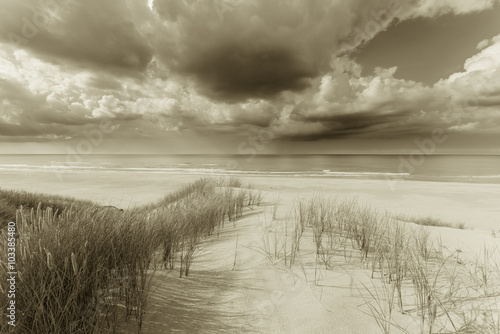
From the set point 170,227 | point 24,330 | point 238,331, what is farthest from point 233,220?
point 24,330

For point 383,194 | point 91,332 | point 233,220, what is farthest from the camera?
point 383,194

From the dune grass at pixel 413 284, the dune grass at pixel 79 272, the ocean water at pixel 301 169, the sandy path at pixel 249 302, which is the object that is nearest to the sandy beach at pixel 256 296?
the sandy path at pixel 249 302

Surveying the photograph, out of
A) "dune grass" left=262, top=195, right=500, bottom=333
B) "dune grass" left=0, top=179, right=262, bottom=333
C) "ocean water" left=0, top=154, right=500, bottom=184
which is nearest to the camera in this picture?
"dune grass" left=0, top=179, right=262, bottom=333

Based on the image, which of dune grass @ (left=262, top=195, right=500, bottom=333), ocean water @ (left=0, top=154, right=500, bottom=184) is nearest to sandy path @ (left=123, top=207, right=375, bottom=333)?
dune grass @ (left=262, top=195, right=500, bottom=333)

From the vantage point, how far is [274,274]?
124 inches

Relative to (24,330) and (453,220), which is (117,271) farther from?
(453,220)

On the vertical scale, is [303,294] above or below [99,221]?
below

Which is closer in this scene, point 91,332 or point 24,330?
point 24,330

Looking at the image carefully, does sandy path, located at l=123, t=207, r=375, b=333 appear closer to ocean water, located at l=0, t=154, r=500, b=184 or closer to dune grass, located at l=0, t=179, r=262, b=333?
dune grass, located at l=0, t=179, r=262, b=333

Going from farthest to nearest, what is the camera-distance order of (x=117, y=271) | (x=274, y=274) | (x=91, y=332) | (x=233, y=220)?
(x=233, y=220), (x=274, y=274), (x=117, y=271), (x=91, y=332)

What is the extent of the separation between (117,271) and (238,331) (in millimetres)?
1365

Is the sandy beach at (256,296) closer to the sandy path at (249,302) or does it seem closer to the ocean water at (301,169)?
the sandy path at (249,302)

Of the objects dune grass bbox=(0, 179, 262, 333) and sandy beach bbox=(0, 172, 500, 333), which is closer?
dune grass bbox=(0, 179, 262, 333)

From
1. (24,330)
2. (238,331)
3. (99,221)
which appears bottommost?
(238,331)
